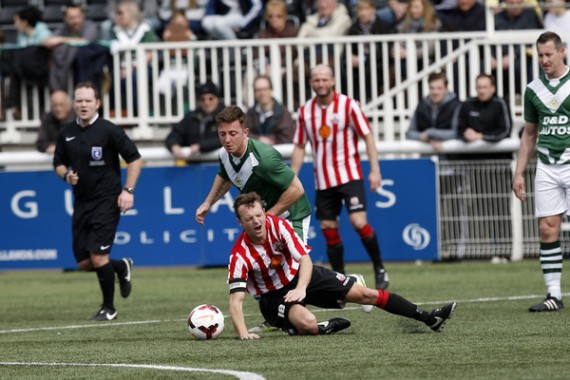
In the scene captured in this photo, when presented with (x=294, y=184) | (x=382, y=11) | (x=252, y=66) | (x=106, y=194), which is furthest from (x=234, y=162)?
(x=382, y=11)

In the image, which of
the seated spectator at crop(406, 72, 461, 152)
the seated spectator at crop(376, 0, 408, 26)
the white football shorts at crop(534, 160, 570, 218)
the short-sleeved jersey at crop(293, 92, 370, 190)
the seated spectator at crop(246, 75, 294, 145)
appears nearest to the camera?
the white football shorts at crop(534, 160, 570, 218)

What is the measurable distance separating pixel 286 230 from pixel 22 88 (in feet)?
33.3

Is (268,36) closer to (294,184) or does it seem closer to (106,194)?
(106,194)

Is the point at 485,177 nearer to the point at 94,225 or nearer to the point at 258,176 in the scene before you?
the point at 94,225

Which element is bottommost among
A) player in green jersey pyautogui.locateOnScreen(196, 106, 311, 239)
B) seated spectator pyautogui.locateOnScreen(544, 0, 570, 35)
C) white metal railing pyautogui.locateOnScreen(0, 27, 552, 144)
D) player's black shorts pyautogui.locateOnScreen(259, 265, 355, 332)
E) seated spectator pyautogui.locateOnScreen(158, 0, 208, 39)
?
player's black shorts pyautogui.locateOnScreen(259, 265, 355, 332)

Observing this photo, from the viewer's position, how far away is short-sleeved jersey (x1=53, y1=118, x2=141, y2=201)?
11750 mm

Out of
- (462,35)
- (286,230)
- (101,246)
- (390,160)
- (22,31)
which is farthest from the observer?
(22,31)

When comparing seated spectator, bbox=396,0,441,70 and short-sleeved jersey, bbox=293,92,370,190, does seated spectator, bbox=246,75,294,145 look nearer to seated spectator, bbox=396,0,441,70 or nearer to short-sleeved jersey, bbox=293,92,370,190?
seated spectator, bbox=396,0,441,70

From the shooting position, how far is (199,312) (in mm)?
9734

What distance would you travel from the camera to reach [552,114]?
10.9 meters

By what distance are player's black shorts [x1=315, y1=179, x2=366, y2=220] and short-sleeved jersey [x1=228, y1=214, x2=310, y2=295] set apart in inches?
162

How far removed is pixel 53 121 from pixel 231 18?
3335mm

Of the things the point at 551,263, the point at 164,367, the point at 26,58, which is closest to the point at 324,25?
the point at 26,58

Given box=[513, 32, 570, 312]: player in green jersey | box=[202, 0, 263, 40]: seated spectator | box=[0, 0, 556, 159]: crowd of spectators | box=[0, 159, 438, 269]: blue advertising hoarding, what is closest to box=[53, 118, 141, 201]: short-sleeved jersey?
box=[513, 32, 570, 312]: player in green jersey
